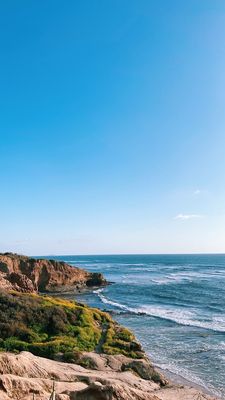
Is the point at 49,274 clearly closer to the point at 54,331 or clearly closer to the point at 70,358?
the point at 54,331

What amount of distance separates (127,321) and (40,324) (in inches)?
711

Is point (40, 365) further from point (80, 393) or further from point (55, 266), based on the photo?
point (55, 266)

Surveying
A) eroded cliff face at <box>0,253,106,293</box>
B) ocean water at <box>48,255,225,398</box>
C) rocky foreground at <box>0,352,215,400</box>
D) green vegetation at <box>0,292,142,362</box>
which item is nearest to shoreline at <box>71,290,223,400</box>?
ocean water at <box>48,255,225,398</box>

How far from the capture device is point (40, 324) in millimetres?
30047

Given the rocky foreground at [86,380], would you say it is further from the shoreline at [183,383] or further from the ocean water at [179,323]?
the ocean water at [179,323]

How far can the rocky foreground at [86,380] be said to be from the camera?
47.5 feet

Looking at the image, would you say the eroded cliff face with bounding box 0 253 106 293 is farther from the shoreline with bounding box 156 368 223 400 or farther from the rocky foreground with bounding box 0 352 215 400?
the rocky foreground with bounding box 0 352 215 400

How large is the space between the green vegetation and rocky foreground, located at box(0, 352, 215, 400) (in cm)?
185

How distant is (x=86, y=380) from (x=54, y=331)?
406 inches

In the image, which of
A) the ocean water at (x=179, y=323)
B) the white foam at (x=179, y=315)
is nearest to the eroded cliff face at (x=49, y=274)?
the ocean water at (x=179, y=323)

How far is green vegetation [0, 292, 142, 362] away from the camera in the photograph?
25578mm

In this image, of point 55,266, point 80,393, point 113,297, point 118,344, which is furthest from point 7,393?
point 55,266

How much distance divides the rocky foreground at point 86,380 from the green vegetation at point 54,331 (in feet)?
6.06

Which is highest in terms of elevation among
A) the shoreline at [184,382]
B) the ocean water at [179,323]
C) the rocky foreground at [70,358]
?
the rocky foreground at [70,358]
